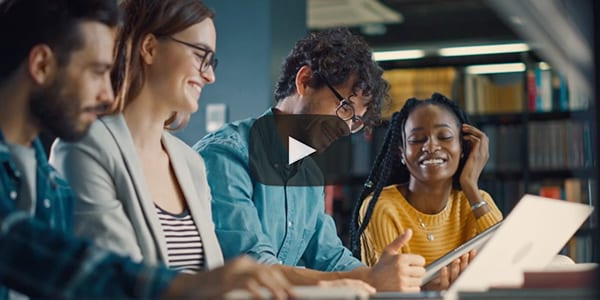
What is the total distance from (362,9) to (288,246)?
3.81 m

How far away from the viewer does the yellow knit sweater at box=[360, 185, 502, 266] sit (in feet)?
8.64

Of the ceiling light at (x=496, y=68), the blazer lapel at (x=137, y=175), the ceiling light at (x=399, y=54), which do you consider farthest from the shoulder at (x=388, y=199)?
the ceiling light at (x=399, y=54)

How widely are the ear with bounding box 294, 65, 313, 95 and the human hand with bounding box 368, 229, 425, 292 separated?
632mm

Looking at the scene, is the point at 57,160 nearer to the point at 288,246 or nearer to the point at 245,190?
the point at 245,190

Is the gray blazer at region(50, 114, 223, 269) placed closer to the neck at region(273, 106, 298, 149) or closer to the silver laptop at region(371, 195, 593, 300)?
the silver laptop at region(371, 195, 593, 300)

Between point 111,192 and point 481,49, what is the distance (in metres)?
4.58

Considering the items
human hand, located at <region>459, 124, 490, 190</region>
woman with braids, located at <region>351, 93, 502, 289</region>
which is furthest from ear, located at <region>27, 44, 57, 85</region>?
human hand, located at <region>459, 124, 490, 190</region>

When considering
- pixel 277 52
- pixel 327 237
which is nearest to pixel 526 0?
pixel 327 237

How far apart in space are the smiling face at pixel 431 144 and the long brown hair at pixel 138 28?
3.64 ft

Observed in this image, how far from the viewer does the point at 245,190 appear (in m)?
2.18

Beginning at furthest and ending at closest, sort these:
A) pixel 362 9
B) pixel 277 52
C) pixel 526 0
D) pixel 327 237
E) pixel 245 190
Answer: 1. pixel 362 9
2. pixel 277 52
3. pixel 327 237
4. pixel 245 190
5. pixel 526 0

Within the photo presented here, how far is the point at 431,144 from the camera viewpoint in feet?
9.18

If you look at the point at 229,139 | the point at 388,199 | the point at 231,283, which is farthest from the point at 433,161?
the point at 231,283

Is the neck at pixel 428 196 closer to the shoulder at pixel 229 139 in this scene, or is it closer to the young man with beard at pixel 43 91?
the shoulder at pixel 229 139
